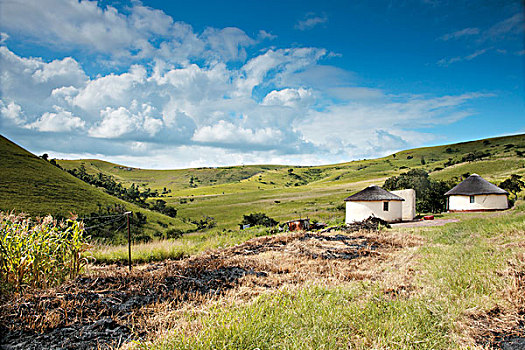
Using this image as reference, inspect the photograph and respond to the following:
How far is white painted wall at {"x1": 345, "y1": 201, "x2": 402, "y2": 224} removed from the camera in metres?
30.0

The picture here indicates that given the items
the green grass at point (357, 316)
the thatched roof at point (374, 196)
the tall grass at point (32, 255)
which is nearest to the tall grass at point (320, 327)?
the green grass at point (357, 316)

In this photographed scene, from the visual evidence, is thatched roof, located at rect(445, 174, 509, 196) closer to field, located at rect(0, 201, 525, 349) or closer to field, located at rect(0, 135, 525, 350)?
field, located at rect(0, 135, 525, 350)

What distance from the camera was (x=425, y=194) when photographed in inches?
1781

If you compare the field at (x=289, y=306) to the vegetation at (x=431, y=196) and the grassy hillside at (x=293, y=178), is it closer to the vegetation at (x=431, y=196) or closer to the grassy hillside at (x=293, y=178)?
the vegetation at (x=431, y=196)

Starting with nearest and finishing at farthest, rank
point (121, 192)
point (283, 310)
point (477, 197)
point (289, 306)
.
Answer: point (283, 310) → point (289, 306) → point (477, 197) → point (121, 192)

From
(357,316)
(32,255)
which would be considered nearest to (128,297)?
(32,255)

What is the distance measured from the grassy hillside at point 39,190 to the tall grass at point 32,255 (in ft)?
50.8

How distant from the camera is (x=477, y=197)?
121 ft

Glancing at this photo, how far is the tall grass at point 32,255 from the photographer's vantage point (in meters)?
5.09

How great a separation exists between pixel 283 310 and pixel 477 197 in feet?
139

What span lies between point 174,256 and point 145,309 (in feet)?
22.7

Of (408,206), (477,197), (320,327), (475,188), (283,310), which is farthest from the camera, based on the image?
(475,188)

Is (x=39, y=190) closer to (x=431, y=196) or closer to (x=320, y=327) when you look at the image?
(x=320, y=327)

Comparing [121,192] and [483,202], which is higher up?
[121,192]
